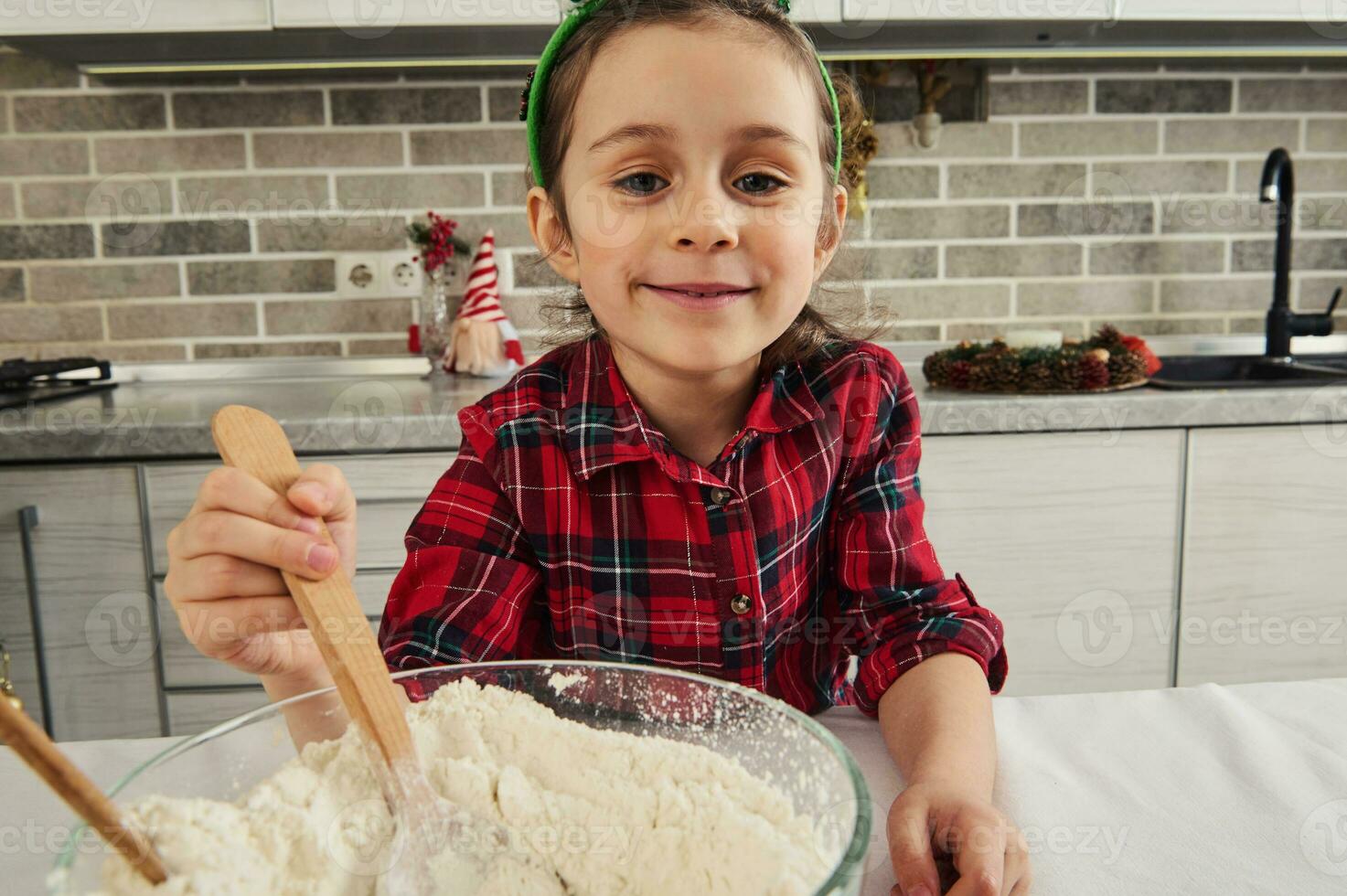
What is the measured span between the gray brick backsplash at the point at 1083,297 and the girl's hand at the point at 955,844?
1.70 metres

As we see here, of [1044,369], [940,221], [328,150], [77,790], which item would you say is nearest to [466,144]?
[328,150]

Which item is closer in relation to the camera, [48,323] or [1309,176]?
[48,323]

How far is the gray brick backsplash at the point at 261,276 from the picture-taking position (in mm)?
1988

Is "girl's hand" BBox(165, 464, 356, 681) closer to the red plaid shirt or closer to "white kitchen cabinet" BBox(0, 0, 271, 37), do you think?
the red plaid shirt

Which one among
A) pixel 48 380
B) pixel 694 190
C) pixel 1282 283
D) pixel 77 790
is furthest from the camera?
pixel 1282 283

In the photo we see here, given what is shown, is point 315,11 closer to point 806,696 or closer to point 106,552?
point 106,552

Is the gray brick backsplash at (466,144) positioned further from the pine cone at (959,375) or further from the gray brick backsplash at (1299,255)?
the gray brick backsplash at (1299,255)

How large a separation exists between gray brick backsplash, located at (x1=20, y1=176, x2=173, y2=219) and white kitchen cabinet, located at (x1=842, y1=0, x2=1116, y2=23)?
1340 millimetres

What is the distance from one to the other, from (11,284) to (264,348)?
1.60 ft

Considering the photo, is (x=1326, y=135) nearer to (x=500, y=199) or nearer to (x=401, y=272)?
(x=500, y=199)

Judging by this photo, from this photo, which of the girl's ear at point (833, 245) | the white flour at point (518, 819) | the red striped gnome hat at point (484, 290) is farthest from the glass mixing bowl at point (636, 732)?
the red striped gnome hat at point (484, 290)

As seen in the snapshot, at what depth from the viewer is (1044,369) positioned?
5.17 ft

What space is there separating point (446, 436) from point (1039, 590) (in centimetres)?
94

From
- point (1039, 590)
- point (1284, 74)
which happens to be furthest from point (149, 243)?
point (1284, 74)
